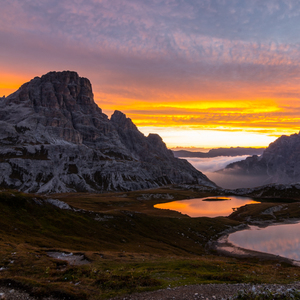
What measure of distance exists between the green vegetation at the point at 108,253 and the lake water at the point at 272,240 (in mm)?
10733

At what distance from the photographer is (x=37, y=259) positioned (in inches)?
1260

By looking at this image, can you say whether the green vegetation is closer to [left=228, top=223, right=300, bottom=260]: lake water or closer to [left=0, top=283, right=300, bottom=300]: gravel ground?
[left=0, top=283, right=300, bottom=300]: gravel ground

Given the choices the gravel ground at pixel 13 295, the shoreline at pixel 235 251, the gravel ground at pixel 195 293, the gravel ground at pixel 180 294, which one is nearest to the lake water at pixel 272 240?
the shoreline at pixel 235 251

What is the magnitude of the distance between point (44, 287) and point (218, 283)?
18.5 m

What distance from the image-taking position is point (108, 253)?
1777 inches

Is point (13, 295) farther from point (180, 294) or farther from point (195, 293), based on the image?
point (195, 293)

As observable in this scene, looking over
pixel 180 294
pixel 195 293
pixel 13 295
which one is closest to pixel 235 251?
pixel 195 293

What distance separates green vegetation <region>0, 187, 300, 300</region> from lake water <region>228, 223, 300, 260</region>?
10733mm

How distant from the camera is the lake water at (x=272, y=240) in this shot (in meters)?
82.7

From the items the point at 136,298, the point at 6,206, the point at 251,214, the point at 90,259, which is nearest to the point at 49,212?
the point at 6,206

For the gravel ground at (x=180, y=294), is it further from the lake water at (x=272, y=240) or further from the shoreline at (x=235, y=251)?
the lake water at (x=272, y=240)

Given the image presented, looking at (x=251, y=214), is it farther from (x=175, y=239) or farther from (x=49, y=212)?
(x=49, y=212)

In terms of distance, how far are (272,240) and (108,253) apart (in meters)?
83.2

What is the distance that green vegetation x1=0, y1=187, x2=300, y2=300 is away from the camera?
23641 millimetres
